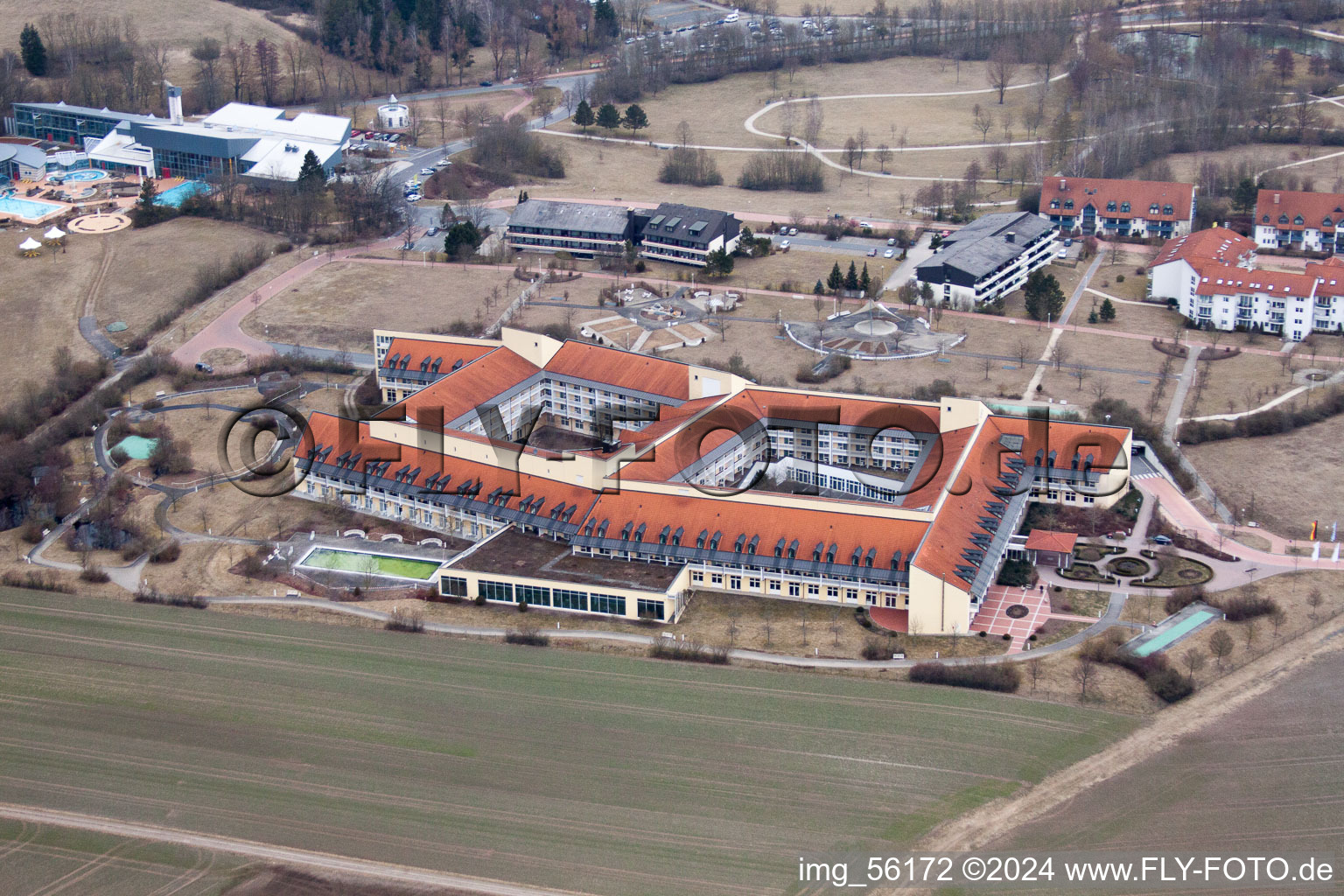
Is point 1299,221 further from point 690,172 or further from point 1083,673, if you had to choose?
point 1083,673

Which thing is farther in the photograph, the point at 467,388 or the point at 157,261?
the point at 157,261

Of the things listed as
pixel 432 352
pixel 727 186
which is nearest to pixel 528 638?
pixel 432 352

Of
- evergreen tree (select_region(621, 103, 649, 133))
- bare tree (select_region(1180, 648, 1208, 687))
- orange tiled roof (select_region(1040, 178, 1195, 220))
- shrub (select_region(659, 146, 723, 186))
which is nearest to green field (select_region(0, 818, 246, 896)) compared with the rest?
bare tree (select_region(1180, 648, 1208, 687))

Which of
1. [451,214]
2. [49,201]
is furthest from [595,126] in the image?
[49,201]

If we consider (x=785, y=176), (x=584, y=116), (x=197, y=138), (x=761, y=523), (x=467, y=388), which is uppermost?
(x=584, y=116)

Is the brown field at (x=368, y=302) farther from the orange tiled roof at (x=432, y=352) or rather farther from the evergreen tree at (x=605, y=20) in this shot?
the evergreen tree at (x=605, y=20)

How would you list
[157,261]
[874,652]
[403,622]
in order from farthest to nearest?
[157,261]
[403,622]
[874,652]

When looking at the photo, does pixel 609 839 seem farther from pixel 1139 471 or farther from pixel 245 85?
pixel 245 85
